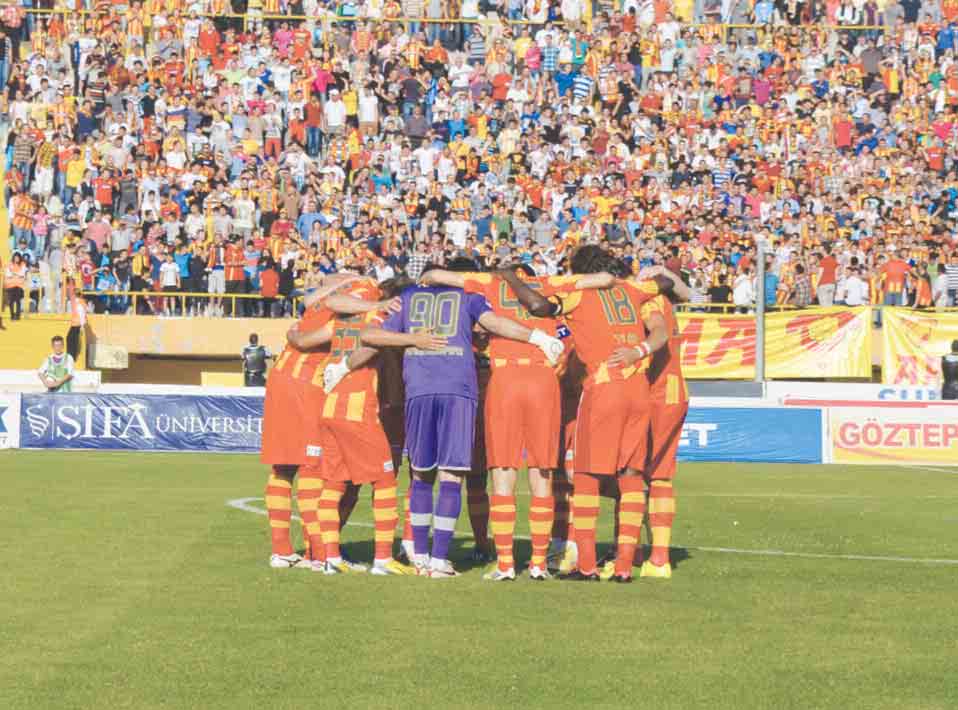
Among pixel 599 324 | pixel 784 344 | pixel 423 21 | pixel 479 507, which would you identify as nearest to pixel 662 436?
pixel 599 324

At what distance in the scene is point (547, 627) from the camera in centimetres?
980

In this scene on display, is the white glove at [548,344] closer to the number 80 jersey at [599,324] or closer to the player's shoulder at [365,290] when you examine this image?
the number 80 jersey at [599,324]

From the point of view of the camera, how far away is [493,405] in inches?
474

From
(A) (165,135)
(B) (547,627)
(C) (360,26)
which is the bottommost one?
(B) (547,627)

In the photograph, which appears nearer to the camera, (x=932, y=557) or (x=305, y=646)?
(x=305, y=646)

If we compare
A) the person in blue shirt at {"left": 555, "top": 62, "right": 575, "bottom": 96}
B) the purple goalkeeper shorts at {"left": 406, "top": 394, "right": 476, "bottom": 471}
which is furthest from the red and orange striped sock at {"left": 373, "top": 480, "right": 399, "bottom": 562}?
the person in blue shirt at {"left": 555, "top": 62, "right": 575, "bottom": 96}

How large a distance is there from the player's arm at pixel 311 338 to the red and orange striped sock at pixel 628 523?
7.82ft

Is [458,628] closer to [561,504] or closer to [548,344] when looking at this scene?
[548,344]

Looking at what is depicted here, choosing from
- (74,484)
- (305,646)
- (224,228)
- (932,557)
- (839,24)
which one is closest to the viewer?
(305,646)

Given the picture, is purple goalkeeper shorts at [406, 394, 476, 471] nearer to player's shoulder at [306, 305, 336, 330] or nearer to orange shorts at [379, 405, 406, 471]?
orange shorts at [379, 405, 406, 471]

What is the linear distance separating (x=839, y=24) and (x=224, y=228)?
17.2 meters

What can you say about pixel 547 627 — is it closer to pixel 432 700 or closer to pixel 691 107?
pixel 432 700

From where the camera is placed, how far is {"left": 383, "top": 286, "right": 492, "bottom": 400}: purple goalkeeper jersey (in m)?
12.0

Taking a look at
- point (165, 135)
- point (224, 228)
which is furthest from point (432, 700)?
point (165, 135)
